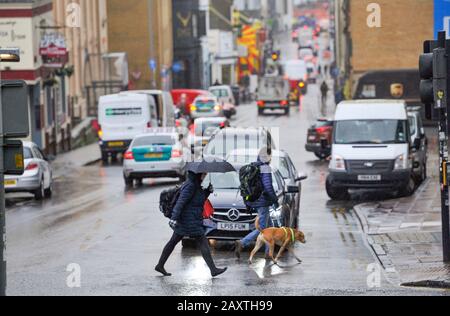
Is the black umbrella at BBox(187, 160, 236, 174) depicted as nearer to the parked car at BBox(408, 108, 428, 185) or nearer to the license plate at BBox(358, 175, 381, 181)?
the license plate at BBox(358, 175, 381, 181)

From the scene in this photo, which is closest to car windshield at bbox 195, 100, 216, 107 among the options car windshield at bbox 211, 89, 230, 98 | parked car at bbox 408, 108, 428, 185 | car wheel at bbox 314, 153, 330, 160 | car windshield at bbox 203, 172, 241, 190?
car windshield at bbox 211, 89, 230, 98

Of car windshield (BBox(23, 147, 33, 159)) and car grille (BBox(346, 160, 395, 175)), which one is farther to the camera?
car windshield (BBox(23, 147, 33, 159))

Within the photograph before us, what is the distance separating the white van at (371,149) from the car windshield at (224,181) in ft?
28.4

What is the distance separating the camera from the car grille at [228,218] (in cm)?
2070

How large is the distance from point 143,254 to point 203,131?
1025 inches

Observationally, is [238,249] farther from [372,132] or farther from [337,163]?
[372,132]

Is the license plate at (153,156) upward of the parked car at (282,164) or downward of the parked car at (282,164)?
downward

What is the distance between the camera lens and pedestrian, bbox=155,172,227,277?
17.6 metres

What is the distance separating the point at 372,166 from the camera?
→ 30344mm

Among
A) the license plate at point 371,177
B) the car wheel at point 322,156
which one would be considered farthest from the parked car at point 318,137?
the license plate at point 371,177

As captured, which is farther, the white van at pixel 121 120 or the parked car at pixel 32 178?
the white van at pixel 121 120

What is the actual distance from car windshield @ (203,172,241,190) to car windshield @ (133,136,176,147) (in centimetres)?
1410

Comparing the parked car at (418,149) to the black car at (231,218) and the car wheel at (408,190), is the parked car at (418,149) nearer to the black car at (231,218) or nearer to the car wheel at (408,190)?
the car wheel at (408,190)
